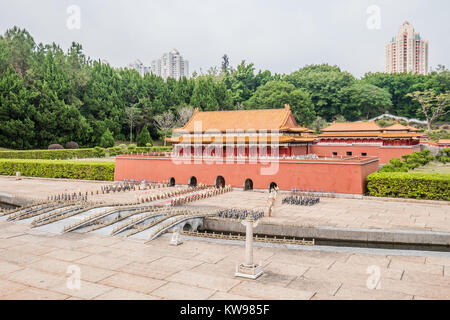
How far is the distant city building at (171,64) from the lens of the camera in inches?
7313

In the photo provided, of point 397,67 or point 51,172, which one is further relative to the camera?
point 397,67

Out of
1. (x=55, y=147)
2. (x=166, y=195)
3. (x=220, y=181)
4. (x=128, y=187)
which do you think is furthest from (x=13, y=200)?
(x=55, y=147)

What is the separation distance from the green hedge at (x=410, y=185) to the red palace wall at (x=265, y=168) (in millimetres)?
1042

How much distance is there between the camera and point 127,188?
3002cm

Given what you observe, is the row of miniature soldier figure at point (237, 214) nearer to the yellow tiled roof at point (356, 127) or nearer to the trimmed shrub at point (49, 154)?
the yellow tiled roof at point (356, 127)

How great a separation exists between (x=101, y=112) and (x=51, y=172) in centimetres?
2570

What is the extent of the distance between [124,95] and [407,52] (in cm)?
10779

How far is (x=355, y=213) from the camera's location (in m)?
21.0

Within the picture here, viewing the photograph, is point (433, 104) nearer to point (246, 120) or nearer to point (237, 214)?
point (246, 120)

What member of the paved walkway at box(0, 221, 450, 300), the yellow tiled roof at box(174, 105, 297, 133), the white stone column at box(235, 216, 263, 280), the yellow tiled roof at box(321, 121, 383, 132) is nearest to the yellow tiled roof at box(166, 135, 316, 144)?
the yellow tiled roof at box(174, 105, 297, 133)

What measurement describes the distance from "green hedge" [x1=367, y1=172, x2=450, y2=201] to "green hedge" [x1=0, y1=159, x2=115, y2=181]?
23.2 metres

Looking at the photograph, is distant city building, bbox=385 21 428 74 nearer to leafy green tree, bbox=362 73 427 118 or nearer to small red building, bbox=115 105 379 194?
leafy green tree, bbox=362 73 427 118
